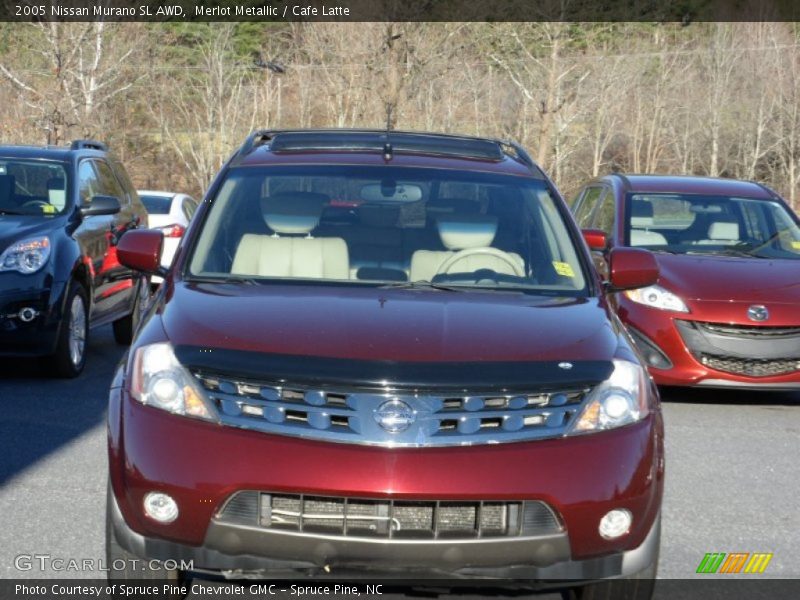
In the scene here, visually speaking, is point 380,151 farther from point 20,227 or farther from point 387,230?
point 20,227

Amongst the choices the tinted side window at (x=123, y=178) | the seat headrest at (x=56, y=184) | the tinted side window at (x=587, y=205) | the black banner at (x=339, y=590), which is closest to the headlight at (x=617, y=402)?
the black banner at (x=339, y=590)

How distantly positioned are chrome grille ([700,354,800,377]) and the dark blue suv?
4234 mm

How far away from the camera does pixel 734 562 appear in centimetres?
586

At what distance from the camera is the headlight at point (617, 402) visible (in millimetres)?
4414

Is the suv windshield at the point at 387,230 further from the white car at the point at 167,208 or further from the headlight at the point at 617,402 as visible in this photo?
the white car at the point at 167,208

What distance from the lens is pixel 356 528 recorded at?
4.21 meters

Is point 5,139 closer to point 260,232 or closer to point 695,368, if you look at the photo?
point 695,368

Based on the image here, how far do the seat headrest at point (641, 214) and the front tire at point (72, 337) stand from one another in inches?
175

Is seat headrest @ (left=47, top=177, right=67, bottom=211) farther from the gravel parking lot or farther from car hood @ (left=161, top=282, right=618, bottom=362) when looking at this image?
car hood @ (left=161, top=282, right=618, bottom=362)

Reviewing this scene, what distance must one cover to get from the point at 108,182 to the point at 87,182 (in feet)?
2.83

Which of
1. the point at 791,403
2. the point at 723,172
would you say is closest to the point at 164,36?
the point at 723,172

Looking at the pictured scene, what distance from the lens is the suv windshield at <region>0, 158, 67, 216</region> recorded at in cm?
1098

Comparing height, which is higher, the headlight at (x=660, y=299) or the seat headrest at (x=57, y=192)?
the seat headrest at (x=57, y=192)

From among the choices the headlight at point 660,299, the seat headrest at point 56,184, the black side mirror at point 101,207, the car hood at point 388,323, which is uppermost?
the car hood at point 388,323
